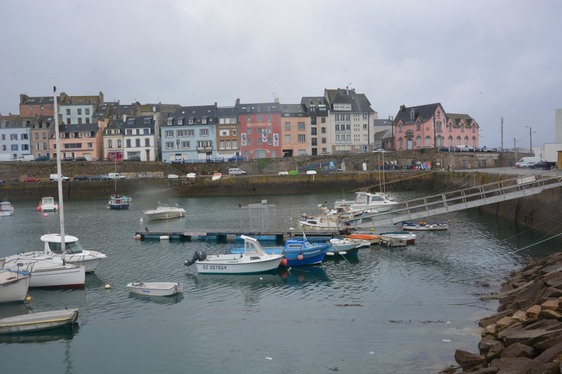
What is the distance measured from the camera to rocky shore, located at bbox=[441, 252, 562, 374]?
11.6m

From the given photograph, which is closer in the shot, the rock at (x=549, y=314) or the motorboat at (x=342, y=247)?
the rock at (x=549, y=314)

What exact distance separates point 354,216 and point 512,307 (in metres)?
20.5

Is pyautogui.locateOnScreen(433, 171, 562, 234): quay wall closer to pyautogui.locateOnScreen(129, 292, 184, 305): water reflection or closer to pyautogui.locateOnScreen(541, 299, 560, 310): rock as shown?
pyautogui.locateOnScreen(541, 299, 560, 310): rock

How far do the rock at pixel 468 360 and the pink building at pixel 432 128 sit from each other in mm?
74742

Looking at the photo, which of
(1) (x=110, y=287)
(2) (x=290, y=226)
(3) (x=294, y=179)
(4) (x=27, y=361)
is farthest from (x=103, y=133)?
(4) (x=27, y=361)

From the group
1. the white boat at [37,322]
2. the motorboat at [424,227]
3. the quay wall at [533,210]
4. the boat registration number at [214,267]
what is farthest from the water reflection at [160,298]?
the quay wall at [533,210]

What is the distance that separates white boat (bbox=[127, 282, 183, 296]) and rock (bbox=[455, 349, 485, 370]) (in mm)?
12786

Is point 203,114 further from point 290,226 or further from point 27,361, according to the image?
point 27,361

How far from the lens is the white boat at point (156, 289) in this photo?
76.7 ft

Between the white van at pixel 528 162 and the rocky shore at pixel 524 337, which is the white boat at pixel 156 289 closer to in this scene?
the rocky shore at pixel 524 337

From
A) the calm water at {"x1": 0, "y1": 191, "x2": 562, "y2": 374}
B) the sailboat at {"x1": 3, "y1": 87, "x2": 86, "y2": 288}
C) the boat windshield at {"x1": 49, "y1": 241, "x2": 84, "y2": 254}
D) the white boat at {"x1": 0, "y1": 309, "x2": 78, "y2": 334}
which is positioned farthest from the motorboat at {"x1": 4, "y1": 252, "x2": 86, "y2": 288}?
the white boat at {"x1": 0, "y1": 309, "x2": 78, "y2": 334}

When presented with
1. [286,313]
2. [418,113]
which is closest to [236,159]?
[418,113]

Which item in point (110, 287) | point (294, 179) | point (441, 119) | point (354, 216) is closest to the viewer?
point (110, 287)

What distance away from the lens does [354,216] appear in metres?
38.5
